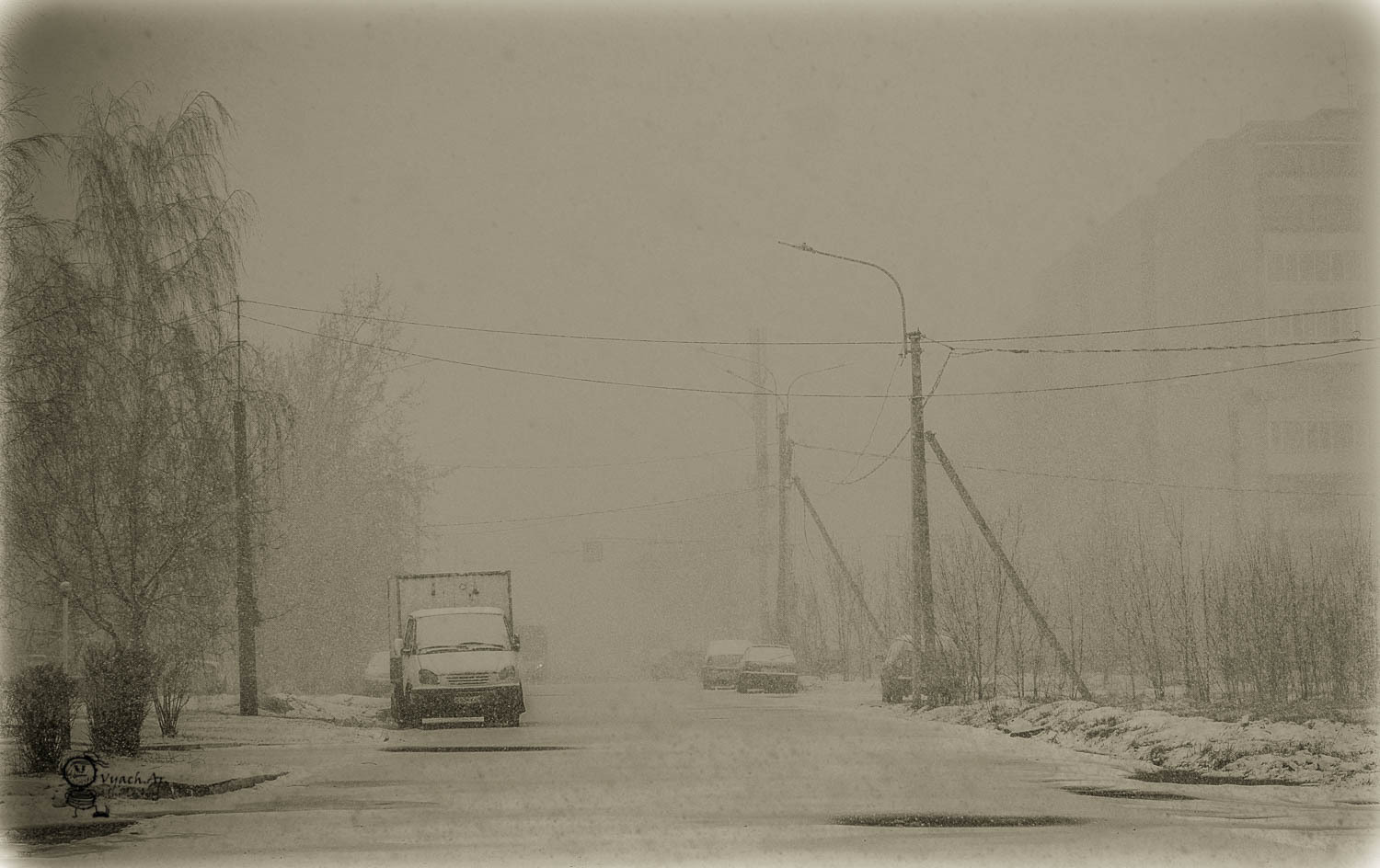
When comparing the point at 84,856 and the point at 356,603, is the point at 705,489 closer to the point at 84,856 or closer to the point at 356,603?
the point at 356,603

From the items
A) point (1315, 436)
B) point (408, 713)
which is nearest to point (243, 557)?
point (408, 713)

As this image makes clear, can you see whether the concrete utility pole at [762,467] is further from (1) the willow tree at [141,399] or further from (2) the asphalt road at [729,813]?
(2) the asphalt road at [729,813]

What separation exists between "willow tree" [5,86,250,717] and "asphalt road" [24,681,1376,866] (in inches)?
131

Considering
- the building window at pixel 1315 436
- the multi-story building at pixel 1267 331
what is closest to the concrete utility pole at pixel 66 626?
the multi-story building at pixel 1267 331

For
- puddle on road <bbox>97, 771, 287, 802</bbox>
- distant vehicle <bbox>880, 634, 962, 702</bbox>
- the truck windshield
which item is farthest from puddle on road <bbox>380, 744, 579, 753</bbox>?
distant vehicle <bbox>880, 634, 962, 702</bbox>

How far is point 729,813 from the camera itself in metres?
13.2

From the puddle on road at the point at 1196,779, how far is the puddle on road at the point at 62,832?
392 inches

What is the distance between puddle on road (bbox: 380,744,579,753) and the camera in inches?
858

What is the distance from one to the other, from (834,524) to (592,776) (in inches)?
4852

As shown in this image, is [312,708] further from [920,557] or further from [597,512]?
[597,512]

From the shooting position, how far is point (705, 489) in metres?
120

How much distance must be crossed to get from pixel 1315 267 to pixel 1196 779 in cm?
7707

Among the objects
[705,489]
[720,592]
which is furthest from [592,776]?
[705,489]

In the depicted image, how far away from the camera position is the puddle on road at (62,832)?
12.4 metres
